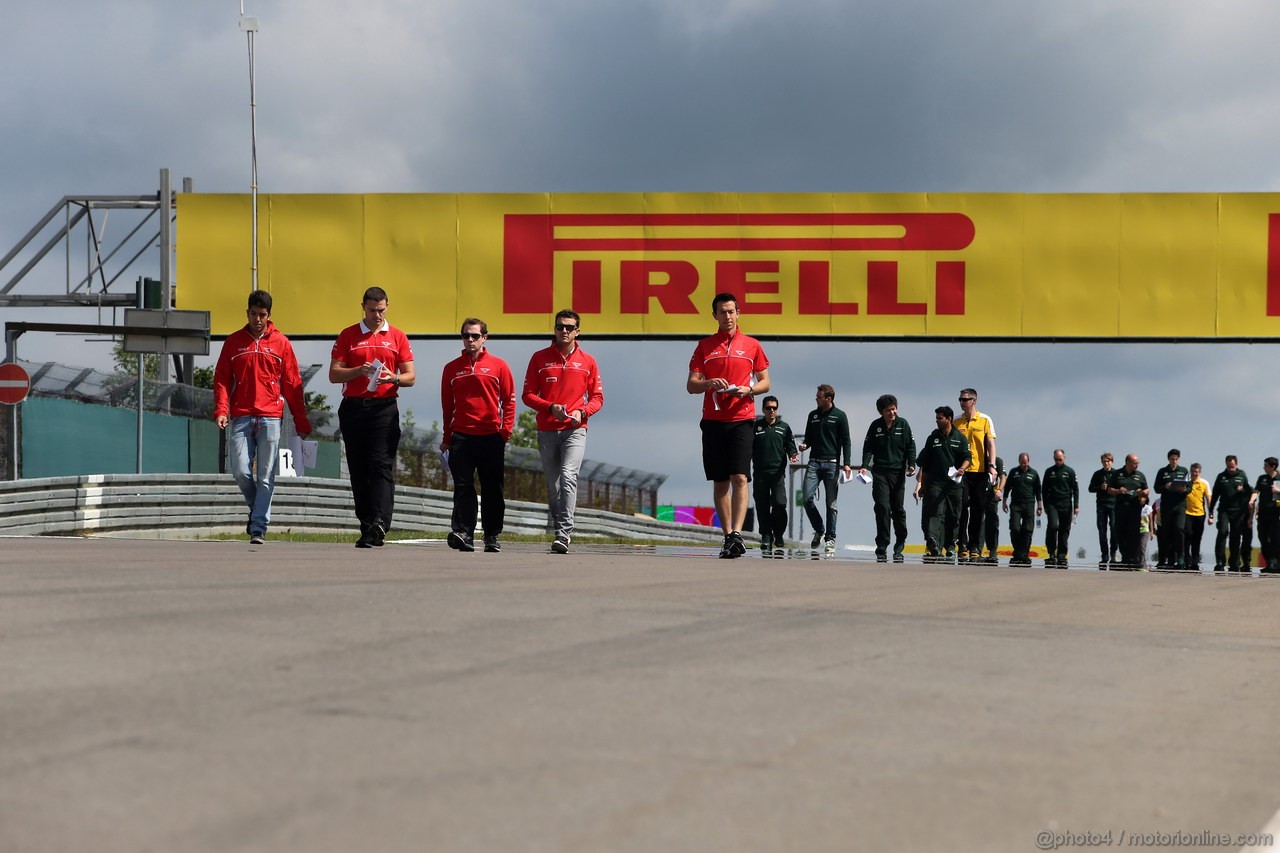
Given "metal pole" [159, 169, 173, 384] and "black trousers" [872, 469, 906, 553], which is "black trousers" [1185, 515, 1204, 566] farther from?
"metal pole" [159, 169, 173, 384]

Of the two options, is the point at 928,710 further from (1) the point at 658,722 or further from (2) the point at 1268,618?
(2) the point at 1268,618

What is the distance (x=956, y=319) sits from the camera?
25875 mm

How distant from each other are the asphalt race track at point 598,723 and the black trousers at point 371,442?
4.54m

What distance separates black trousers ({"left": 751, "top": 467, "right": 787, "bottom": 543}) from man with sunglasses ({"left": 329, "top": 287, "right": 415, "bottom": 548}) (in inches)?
203

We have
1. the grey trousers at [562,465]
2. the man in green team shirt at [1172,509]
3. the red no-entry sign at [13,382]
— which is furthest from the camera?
the man in green team shirt at [1172,509]

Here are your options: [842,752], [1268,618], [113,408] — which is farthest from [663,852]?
[113,408]

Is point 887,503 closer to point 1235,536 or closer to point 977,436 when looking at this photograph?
point 977,436

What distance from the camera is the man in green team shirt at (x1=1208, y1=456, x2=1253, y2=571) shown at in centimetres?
2169

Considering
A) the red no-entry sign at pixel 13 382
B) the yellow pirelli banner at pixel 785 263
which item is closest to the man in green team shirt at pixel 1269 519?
the yellow pirelli banner at pixel 785 263

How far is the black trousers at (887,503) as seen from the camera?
50.3ft

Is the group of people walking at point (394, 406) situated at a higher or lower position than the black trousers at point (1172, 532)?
higher

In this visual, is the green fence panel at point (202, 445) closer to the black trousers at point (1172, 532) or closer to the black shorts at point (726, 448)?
the black trousers at point (1172, 532)

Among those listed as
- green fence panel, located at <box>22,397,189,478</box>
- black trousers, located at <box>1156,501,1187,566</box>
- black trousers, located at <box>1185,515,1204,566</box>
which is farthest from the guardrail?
black trousers, located at <box>1185,515,1204,566</box>

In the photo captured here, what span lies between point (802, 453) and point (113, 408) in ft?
40.6
